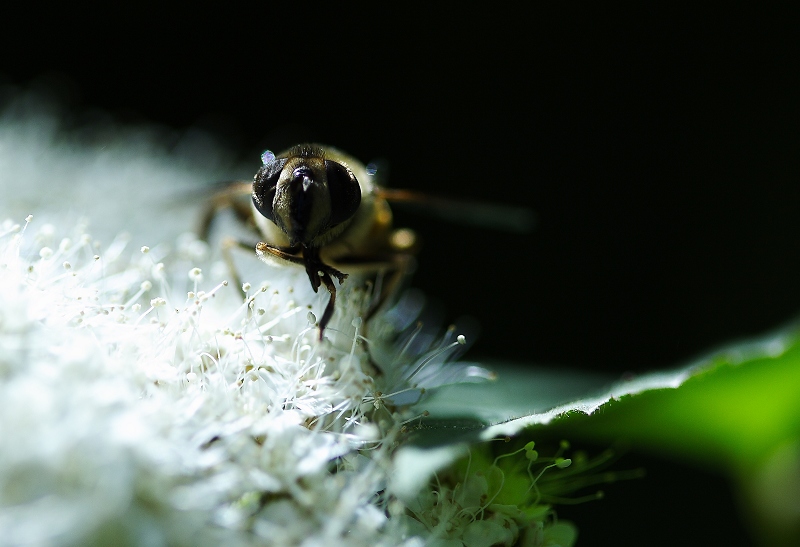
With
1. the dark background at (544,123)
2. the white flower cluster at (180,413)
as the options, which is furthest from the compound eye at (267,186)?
the dark background at (544,123)

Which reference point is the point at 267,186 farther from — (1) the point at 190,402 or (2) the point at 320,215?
(1) the point at 190,402

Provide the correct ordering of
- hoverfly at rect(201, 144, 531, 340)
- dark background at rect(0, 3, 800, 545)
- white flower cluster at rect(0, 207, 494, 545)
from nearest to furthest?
white flower cluster at rect(0, 207, 494, 545)
hoverfly at rect(201, 144, 531, 340)
dark background at rect(0, 3, 800, 545)

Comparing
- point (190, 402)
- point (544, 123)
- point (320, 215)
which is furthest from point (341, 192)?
point (544, 123)

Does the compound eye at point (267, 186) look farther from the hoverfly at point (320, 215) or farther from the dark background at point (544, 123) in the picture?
the dark background at point (544, 123)

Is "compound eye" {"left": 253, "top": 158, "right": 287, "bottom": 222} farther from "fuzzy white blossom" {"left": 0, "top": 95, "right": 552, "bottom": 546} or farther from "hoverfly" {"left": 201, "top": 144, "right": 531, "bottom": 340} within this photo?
"fuzzy white blossom" {"left": 0, "top": 95, "right": 552, "bottom": 546}

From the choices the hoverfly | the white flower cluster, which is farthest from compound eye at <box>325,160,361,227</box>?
the white flower cluster

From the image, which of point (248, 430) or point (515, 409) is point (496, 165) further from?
point (248, 430)
